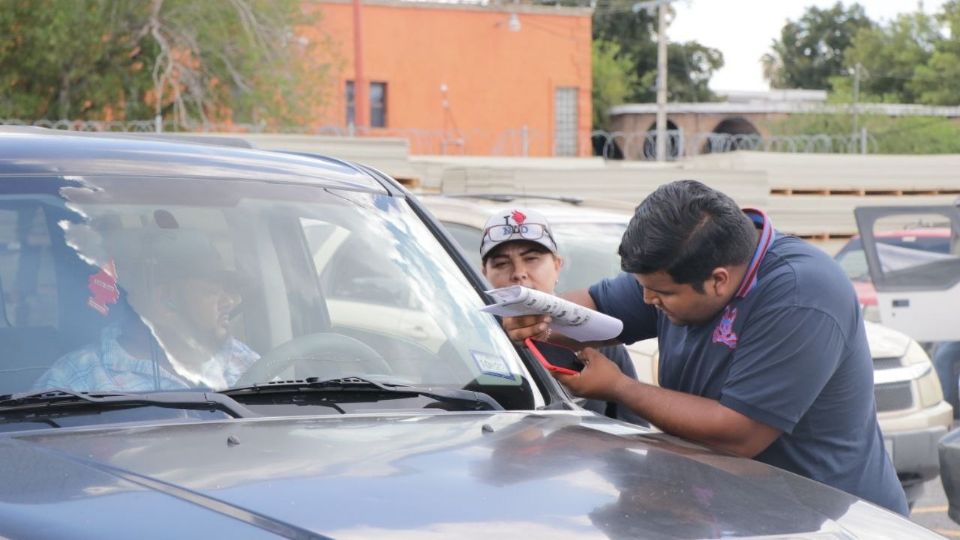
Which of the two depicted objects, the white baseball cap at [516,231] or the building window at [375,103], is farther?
the building window at [375,103]

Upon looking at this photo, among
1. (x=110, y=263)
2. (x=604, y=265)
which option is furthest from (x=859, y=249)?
(x=110, y=263)

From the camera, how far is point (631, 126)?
56250mm

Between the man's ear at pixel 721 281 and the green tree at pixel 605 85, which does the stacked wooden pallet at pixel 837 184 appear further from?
the green tree at pixel 605 85

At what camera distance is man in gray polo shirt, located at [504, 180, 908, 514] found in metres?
3.28

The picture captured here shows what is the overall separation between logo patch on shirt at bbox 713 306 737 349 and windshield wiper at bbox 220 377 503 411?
22.7 inches

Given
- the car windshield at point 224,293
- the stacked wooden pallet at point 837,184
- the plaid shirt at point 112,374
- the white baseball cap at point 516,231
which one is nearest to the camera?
the plaid shirt at point 112,374

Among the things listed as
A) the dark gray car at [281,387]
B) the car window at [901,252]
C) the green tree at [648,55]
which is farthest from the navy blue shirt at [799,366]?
the green tree at [648,55]

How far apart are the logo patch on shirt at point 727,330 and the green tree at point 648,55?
189ft

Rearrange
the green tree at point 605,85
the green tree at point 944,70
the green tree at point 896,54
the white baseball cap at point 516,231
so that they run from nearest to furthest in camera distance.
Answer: the white baseball cap at point 516,231, the green tree at point 944,70, the green tree at point 605,85, the green tree at point 896,54

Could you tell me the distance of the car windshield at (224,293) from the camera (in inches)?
121

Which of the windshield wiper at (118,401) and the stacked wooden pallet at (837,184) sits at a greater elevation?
the windshield wiper at (118,401)

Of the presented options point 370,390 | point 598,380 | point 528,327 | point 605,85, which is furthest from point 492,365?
point 605,85

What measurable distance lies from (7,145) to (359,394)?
1.01 meters

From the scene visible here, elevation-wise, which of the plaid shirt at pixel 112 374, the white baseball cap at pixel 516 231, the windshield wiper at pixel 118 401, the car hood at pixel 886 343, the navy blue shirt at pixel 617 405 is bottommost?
the car hood at pixel 886 343
